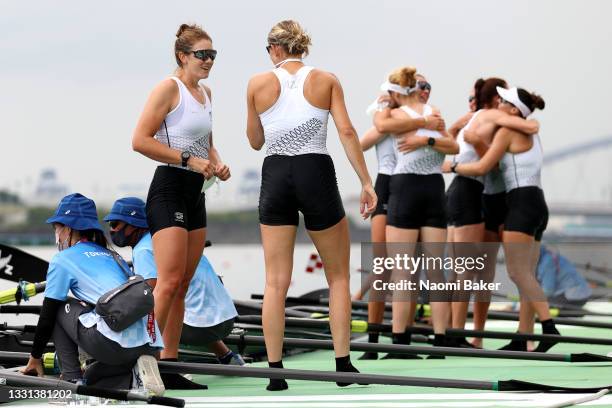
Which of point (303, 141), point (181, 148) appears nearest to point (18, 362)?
point (181, 148)

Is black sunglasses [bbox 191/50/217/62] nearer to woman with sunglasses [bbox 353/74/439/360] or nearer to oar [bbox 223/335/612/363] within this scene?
oar [bbox 223/335/612/363]

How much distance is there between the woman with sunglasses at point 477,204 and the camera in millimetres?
8391

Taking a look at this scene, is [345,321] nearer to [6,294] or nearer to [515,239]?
[6,294]

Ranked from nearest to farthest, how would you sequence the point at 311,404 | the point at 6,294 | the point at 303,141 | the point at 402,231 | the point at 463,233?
1. the point at 311,404
2. the point at 303,141
3. the point at 6,294
4. the point at 402,231
5. the point at 463,233

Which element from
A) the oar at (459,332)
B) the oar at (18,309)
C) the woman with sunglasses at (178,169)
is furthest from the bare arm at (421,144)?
the oar at (18,309)

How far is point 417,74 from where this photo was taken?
26.5 feet

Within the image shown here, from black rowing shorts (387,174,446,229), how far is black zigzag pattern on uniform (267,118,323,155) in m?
2.06

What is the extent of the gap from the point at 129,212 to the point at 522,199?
2.83 meters

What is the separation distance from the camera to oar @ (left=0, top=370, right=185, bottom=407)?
15.4 feet

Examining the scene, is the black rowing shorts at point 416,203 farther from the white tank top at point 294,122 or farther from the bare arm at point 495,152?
the white tank top at point 294,122

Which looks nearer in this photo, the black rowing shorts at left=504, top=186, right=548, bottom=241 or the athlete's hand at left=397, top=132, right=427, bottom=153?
the athlete's hand at left=397, top=132, right=427, bottom=153

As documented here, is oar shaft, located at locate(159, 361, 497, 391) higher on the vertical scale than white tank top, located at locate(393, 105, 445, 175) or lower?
lower

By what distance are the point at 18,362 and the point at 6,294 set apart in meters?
0.88

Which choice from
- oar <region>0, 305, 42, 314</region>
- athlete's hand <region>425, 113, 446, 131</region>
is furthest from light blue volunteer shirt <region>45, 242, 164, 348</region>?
athlete's hand <region>425, 113, 446, 131</region>
